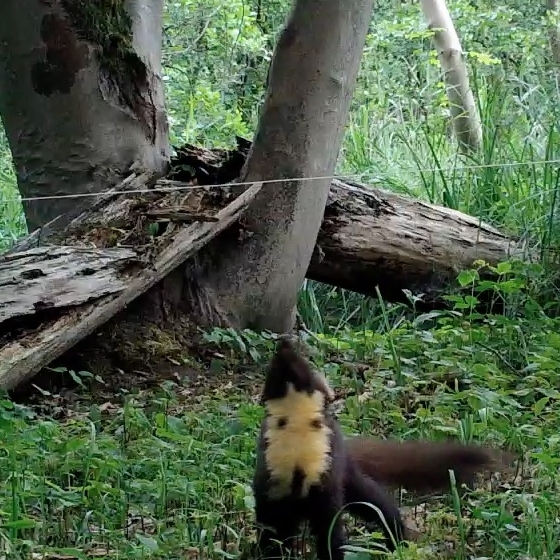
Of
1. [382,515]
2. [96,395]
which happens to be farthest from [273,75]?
[382,515]

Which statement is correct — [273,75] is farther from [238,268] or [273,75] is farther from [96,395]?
[96,395]

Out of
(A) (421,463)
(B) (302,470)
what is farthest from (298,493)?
(A) (421,463)

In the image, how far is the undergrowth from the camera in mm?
2084

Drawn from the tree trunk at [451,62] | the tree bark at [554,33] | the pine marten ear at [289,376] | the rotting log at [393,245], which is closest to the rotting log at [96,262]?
the rotting log at [393,245]

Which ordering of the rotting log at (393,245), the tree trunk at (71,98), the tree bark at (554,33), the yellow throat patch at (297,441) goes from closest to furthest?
the yellow throat patch at (297,441), the tree trunk at (71,98), the rotting log at (393,245), the tree bark at (554,33)

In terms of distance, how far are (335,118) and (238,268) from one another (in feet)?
2.37

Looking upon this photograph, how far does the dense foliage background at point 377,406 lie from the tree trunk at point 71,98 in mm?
831

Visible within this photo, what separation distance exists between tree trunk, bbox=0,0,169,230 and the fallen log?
0.18 m

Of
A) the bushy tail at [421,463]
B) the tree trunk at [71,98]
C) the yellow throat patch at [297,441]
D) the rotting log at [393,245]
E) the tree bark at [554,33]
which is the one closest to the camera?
the yellow throat patch at [297,441]

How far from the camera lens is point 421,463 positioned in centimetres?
224

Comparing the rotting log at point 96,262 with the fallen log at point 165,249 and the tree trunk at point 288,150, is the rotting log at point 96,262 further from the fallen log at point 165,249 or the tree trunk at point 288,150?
the tree trunk at point 288,150

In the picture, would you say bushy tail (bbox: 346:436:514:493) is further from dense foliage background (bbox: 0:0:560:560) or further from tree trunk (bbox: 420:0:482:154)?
tree trunk (bbox: 420:0:482:154)

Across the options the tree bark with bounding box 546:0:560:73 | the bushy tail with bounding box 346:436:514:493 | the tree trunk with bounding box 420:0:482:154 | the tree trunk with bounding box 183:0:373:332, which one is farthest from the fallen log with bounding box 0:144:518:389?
the tree trunk with bounding box 420:0:482:154

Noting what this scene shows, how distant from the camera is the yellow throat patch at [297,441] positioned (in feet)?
6.11
